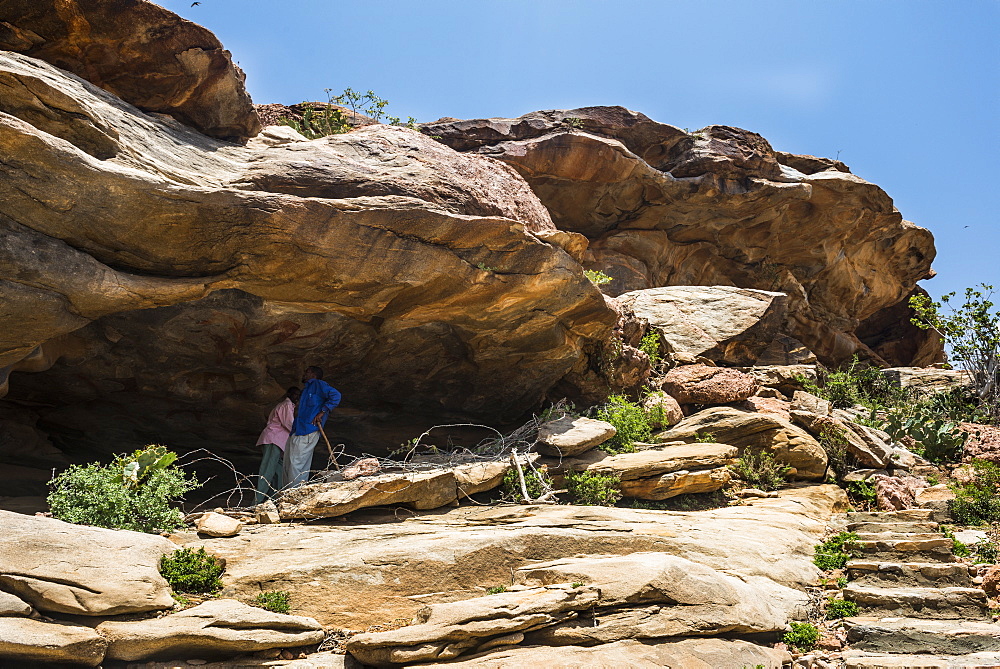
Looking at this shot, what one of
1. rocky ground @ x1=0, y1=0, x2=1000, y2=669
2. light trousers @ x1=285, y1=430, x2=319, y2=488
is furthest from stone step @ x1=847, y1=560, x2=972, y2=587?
light trousers @ x1=285, y1=430, x2=319, y2=488

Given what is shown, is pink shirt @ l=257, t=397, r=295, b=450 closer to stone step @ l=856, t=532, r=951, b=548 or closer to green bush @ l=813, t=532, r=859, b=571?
green bush @ l=813, t=532, r=859, b=571

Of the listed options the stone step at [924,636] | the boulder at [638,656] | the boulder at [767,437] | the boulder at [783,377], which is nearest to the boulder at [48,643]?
the boulder at [638,656]

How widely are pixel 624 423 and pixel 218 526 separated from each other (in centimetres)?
723

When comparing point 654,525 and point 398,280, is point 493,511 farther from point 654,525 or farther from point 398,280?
point 398,280

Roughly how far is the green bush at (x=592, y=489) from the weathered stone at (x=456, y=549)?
0.99 meters

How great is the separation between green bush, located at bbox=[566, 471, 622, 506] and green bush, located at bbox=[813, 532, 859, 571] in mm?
2906

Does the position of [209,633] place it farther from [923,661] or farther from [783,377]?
[783,377]

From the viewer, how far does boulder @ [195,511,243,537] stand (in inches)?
292

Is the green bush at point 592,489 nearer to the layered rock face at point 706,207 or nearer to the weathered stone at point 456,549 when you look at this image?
the weathered stone at point 456,549

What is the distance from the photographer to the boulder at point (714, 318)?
640 inches

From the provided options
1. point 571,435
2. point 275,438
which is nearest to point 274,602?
point 275,438

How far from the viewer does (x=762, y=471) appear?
38.8 ft

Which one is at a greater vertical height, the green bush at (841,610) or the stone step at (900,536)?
the stone step at (900,536)

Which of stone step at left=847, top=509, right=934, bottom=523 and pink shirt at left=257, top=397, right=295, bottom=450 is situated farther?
pink shirt at left=257, top=397, right=295, bottom=450
